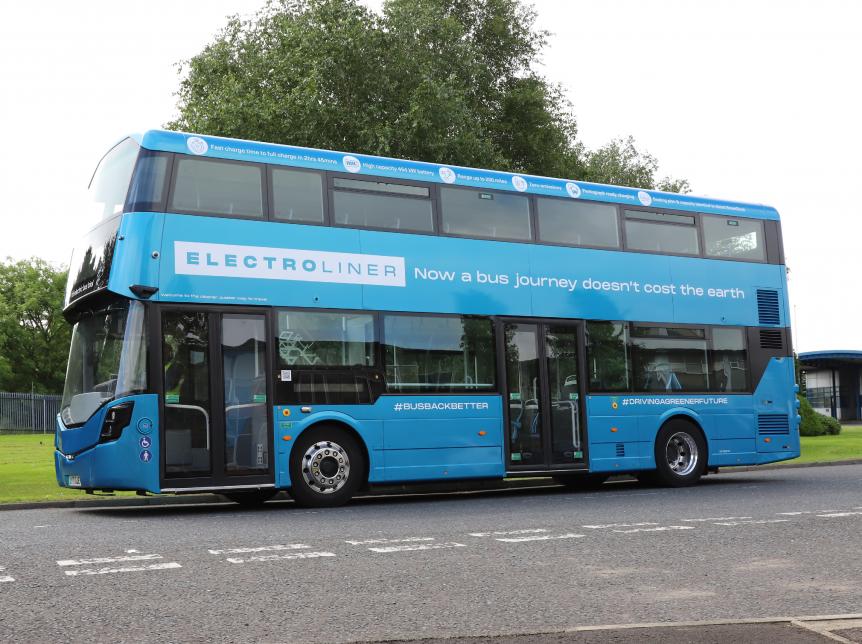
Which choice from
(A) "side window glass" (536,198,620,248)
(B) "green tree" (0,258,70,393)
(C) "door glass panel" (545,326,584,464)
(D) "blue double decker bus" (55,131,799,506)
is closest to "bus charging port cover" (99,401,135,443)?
(D) "blue double decker bus" (55,131,799,506)

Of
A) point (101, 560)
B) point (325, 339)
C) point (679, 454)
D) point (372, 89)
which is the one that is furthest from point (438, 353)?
point (372, 89)

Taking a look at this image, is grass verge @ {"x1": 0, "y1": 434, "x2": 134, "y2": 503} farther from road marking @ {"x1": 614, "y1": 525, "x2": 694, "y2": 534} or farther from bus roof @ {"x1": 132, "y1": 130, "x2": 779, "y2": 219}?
road marking @ {"x1": 614, "y1": 525, "x2": 694, "y2": 534}

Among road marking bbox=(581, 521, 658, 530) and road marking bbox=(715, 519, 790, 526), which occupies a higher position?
road marking bbox=(581, 521, 658, 530)

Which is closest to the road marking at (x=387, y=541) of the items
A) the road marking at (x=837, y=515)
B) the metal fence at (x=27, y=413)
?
the road marking at (x=837, y=515)

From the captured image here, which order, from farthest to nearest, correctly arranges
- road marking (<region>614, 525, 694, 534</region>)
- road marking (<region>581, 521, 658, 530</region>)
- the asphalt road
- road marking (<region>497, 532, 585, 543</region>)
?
road marking (<region>581, 521, 658, 530</region>) < road marking (<region>614, 525, 694, 534</region>) < road marking (<region>497, 532, 585, 543</region>) < the asphalt road

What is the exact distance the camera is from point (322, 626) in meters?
5.66

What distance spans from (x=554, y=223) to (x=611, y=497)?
410 cm

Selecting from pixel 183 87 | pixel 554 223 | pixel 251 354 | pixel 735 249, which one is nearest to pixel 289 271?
pixel 251 354

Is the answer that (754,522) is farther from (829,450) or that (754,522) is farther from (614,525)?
(829,450)

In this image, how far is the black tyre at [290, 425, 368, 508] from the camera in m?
13.2

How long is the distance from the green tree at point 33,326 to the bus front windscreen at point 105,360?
59.4 metres

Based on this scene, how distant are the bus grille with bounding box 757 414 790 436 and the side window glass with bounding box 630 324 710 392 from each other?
1.24 metres

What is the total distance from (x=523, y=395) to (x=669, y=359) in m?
2.84

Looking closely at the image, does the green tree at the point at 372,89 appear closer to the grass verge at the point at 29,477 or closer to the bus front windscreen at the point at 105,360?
the grass verge at the point at 29,477
